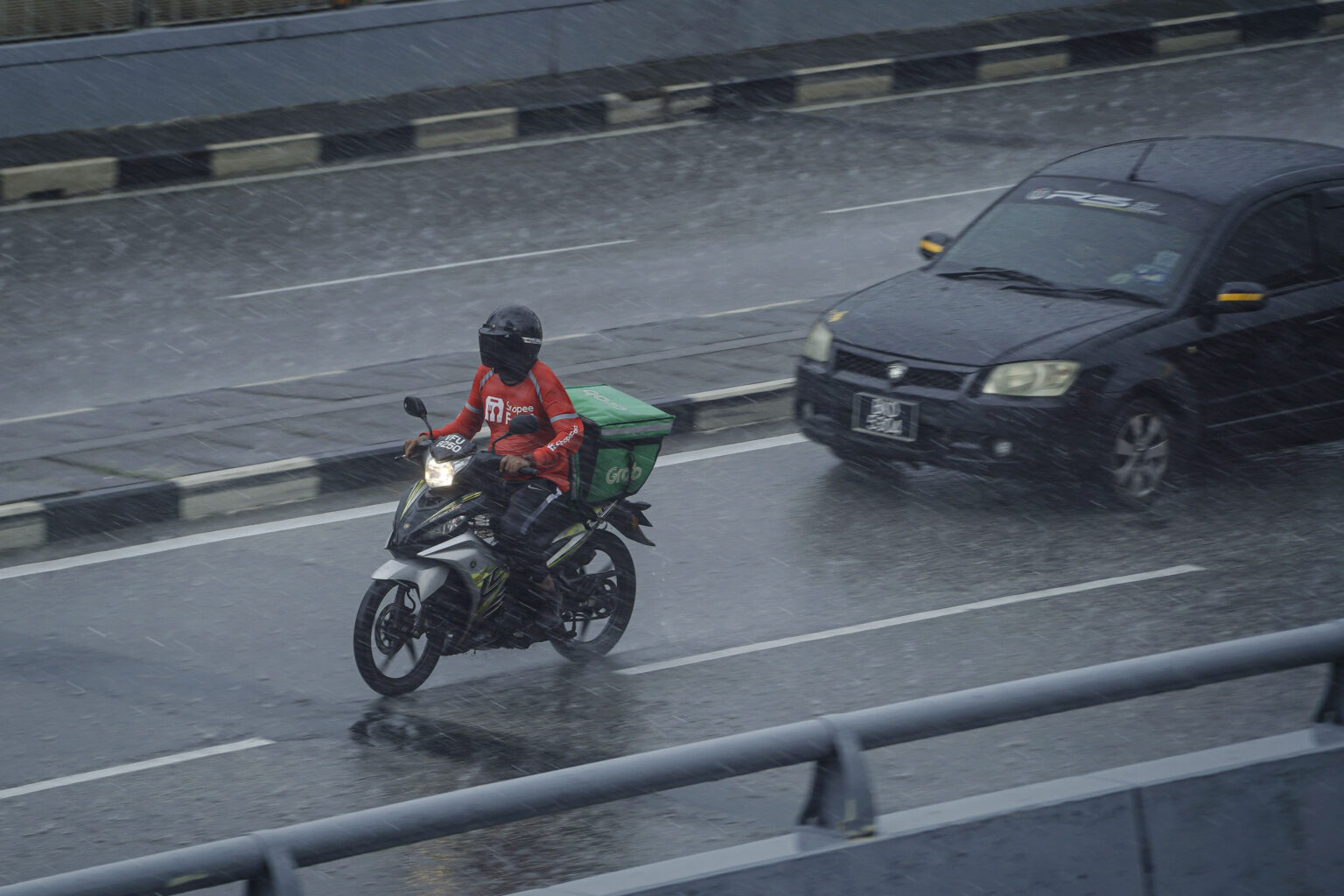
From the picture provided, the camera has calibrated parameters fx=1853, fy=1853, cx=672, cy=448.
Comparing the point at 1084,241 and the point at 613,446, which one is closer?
the point at 613,446

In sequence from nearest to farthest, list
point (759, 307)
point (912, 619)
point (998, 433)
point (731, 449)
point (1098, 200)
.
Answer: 1. point (912, 619)
2. point (998, 433)
3. point (1098, 200)
4. point (731, 449)
5. point (759, 307)

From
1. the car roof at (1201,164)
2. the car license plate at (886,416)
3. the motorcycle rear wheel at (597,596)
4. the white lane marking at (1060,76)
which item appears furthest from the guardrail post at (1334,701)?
the white lane marking at (1060,76)

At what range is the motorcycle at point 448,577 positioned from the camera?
720 centimetres

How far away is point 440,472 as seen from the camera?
7.31 m

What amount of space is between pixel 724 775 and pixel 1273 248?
680 cm

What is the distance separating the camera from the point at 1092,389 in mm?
9078

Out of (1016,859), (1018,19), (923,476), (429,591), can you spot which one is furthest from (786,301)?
(1018,19)

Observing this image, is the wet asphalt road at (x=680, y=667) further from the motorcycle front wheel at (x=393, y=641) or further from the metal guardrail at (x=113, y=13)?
the metal guardrail at (x=113, y=13)

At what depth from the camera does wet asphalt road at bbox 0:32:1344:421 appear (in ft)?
42.1

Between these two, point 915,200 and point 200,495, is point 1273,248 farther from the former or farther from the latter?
point 915,200

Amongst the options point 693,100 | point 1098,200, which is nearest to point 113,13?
point 693,100

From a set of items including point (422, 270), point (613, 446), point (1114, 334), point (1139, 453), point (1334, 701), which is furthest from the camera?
point (422, 270)

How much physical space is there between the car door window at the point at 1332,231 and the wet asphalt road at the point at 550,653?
1077mm

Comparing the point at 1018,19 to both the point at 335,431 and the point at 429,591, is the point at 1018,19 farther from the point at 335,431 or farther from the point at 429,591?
the point at 429,591
